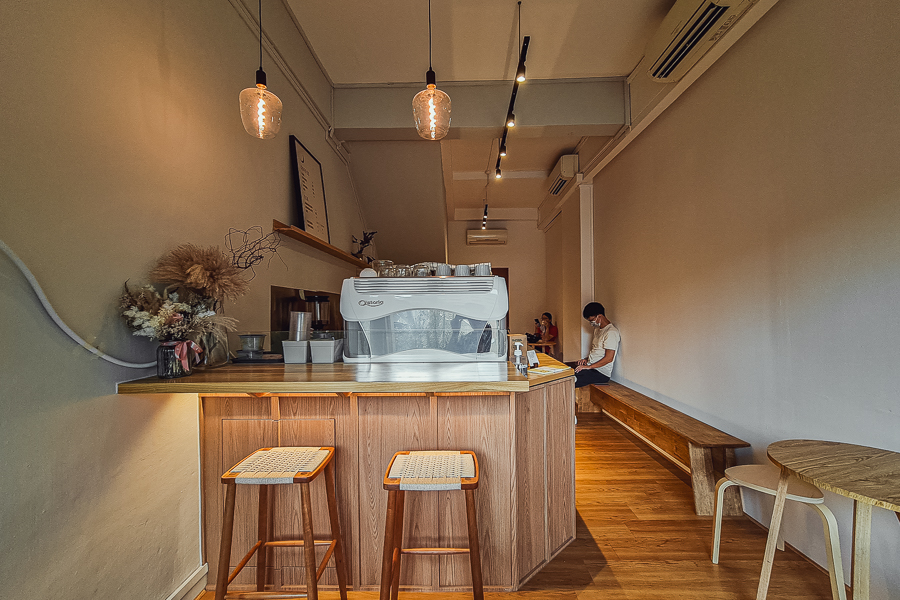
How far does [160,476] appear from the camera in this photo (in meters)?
1.55

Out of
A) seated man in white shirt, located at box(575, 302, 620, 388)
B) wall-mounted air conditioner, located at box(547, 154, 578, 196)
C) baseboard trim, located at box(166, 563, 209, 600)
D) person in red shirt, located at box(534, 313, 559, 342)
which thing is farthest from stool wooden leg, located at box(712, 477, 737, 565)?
person in red shirt, located at box(534, 313, 559, 342)

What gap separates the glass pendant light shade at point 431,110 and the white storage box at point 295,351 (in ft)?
3.65

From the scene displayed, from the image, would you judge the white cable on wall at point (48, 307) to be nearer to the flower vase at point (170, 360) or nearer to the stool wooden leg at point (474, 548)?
the flower vase at point (170, 360)

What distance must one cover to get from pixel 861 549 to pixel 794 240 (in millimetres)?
1303

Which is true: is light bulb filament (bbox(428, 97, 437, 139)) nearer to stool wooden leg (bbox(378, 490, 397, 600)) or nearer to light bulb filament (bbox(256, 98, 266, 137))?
light bulb filament (bbox(256, 98, 266, 137))

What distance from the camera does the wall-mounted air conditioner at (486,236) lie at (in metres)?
7.90

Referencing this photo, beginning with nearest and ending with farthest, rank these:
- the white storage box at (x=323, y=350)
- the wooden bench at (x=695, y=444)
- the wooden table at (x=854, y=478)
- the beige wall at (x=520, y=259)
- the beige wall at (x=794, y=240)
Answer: the wooden table at (x=854, y=478)
the beige wall at (x=794, y=240)
the white storage box at (x=323, y=350)
the wooden bench at (x=695, y=444)
the beige wall at (x=520, y=259)

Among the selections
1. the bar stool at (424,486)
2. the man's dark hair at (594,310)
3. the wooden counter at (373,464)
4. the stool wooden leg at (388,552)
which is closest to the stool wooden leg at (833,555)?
the wooden counter at (373,464)

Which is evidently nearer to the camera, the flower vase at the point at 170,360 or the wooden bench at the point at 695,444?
the flower vase at the point at 170,360

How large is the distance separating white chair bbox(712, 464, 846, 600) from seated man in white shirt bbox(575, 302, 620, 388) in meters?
2.31

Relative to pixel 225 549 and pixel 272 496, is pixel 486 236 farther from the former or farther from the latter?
pixel 225 549

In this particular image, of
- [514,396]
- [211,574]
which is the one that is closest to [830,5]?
[514,396]

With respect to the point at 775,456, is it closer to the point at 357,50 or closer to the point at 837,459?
the point at 837,459

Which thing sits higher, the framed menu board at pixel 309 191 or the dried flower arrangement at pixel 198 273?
the framed menu board at pixel 309 191
